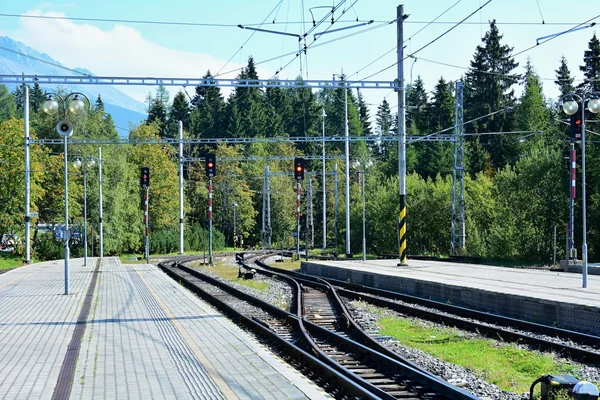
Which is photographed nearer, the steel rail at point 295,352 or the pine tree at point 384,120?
the steel rail at point 295,352

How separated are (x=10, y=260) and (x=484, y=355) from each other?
173 ft

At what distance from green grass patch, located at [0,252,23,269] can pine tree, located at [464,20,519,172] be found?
4393 cm

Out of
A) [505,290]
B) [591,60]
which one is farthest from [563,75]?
[505,290]

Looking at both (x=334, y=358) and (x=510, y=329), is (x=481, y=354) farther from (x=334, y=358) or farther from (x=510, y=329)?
(x=510, y=329)

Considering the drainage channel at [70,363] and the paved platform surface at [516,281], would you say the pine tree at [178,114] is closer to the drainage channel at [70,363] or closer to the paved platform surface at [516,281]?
the paved platform surface at [516,281]

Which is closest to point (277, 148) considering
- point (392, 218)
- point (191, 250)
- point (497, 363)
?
point (191, 250)

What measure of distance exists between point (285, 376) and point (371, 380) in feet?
3.83

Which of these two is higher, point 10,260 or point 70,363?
point 70,363

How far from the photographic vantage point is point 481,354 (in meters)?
12.0

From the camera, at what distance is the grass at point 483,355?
10148 millimetres

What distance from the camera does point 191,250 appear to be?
7456 centimetres

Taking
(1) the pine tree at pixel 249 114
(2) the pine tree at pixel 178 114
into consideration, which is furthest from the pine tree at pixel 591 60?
(2) the pine tree at pixel 178 114

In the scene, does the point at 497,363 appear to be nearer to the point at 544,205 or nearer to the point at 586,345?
the point at 586,345

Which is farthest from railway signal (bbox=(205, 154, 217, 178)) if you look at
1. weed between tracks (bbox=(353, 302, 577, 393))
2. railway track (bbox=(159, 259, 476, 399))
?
weed between tracks (bbox=(353, 302, 577, 393))
